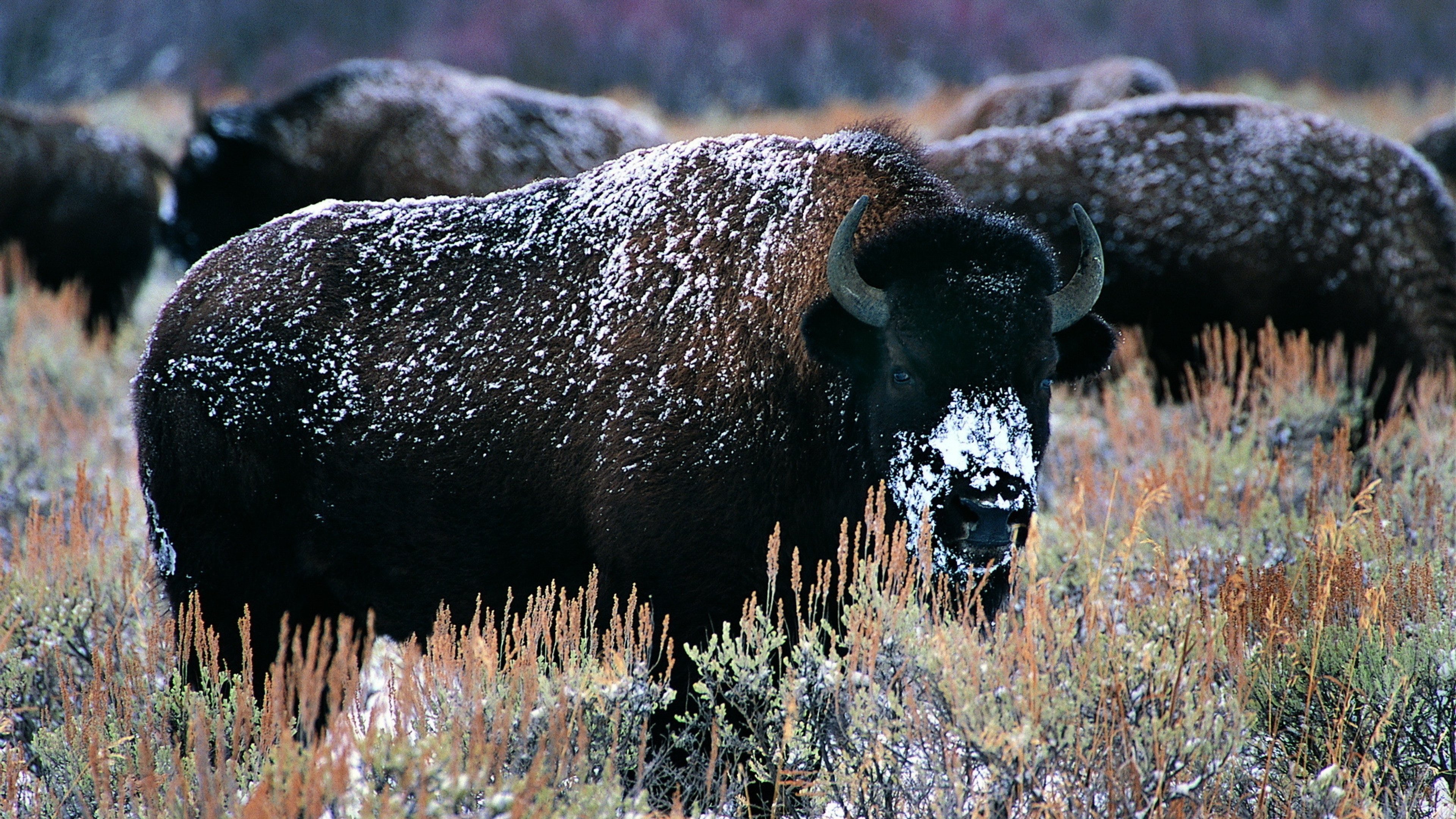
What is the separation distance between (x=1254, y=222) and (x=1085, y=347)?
368 cm

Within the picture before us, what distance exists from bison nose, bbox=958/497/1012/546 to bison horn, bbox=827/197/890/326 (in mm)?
682

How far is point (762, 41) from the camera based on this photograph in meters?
32.7

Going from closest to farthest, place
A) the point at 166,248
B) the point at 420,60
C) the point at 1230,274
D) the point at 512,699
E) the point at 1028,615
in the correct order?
the point at 1028,615 → the point at 512,699 → the point at 1230,274 → the point at 166,248 → the point at 420,60

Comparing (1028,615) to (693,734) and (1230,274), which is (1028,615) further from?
(1230,274)

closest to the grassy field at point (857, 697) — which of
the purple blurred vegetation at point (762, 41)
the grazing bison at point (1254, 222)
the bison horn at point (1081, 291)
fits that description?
the bison horn at point (1081, 291)

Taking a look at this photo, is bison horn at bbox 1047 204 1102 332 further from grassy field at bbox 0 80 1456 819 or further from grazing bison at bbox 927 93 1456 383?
grazing bison at bbox 927 93 1456 383

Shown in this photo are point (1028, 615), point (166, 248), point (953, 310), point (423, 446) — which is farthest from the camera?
point (166, 248)

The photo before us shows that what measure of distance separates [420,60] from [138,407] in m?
30.9

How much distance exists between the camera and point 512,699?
10.5ft

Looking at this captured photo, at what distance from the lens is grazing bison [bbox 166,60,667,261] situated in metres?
9.58

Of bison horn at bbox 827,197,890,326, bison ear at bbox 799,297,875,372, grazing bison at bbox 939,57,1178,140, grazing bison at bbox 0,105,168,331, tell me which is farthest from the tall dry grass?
grazing bison at bbox 0,105,168,331

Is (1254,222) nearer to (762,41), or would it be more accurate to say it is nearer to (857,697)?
(857,697)

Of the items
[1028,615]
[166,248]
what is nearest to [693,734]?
[1028,615]

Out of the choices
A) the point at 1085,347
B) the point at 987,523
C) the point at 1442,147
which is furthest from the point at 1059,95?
the point at 987,523
